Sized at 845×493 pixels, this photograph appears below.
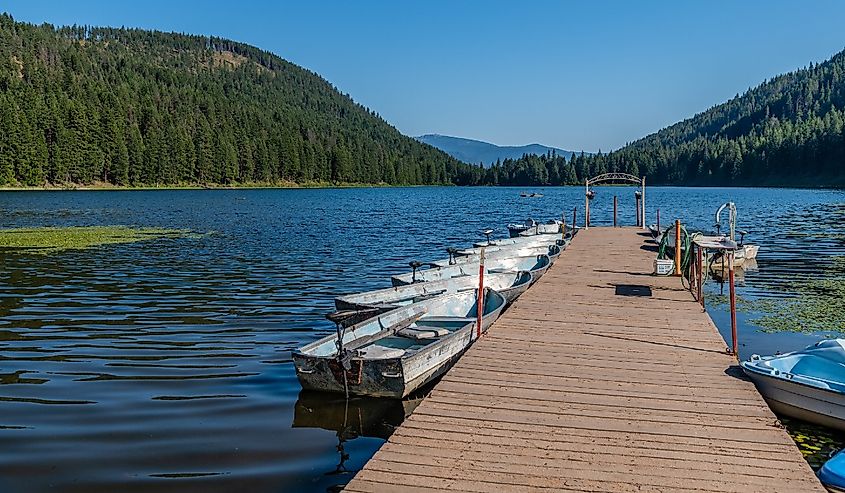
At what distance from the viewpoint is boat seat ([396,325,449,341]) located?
41.7ft

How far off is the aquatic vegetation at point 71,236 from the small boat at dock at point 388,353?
2235cm

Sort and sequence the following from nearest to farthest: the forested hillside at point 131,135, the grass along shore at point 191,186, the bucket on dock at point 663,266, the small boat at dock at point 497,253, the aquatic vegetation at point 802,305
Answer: the aquatic vegetation at point 802,305 → the bucket on dock at point 663,266 → the small boat at dock at point 497,253 → the grass along shore at point 191,186 → the forested hillside at point 131,135

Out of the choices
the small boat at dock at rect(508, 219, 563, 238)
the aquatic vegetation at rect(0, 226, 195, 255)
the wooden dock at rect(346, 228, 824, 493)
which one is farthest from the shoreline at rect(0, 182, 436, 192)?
the wooden dock at rect(346, 228, 824, 493)

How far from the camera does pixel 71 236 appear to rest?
Answer: 36.0 m

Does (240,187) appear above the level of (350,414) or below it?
above

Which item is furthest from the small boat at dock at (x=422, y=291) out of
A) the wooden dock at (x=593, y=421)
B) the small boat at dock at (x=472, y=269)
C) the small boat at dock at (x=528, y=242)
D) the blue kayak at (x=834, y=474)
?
the small boat at dock at (x=528, y=242)

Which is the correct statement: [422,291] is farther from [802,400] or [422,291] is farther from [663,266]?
[802,400]

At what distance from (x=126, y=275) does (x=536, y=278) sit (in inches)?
556

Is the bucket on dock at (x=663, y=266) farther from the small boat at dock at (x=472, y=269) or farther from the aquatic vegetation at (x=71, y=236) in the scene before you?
the aquatic vegetation at (x=71, y=236)

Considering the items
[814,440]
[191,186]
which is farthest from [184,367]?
[191,186]

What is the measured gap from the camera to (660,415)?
794cm

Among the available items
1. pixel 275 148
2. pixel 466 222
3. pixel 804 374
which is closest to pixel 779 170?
pixel 275 148

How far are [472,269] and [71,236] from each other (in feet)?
82.9

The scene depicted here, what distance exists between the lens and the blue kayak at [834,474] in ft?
22.6
